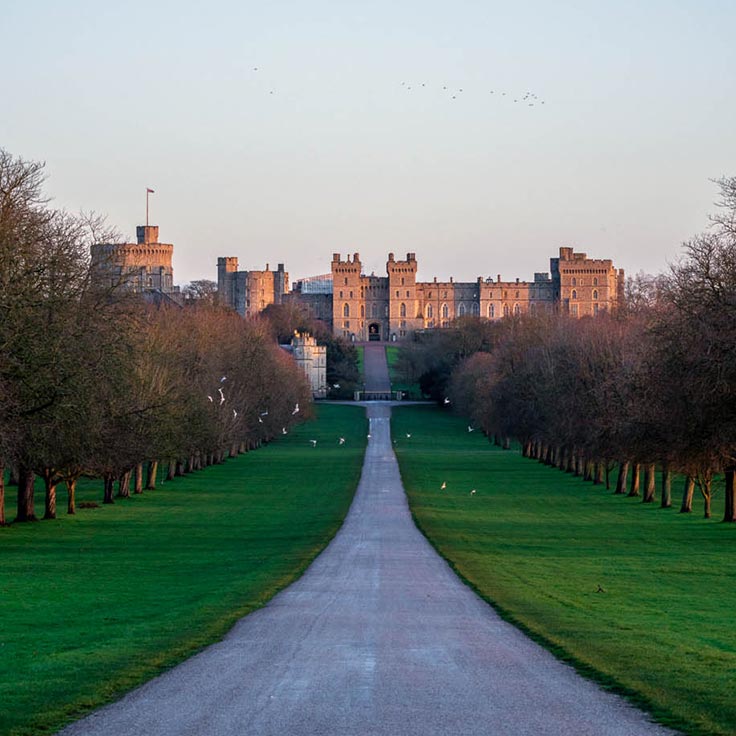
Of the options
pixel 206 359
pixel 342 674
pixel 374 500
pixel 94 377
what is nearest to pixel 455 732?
pixel 342 674

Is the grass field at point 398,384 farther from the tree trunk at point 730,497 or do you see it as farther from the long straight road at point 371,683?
the long straight road at point 371,683

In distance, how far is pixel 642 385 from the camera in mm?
37719

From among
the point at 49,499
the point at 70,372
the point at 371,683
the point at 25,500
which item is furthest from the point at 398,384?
the point at 371,683

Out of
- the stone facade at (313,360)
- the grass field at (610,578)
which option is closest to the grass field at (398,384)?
the stone facade at (313,360)

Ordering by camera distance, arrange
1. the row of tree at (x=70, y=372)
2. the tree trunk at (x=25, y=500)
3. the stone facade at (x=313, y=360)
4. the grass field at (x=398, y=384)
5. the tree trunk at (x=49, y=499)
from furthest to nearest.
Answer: the grass field at (x=398, y=384) → the stone facade at (x=313, y=360) → the tree trunk at (x=49, y=499) → the tree trunk at (x=25, y=500) → the row of tree at (x=70, y=372)

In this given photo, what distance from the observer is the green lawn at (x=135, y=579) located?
481 inches

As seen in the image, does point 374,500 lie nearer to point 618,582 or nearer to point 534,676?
point 618,582

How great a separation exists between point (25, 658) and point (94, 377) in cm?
1818

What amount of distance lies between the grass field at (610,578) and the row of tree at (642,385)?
6.87 feet

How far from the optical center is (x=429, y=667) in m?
12.3

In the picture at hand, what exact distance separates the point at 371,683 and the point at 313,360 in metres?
138

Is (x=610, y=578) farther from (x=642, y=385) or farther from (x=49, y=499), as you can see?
(x=49, y=499)

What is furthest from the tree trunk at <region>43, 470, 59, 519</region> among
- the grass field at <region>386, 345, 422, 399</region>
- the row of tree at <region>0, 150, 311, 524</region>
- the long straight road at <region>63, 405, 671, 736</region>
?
the grass field at <region>386, 345, 422, 399</region>

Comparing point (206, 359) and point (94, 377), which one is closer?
point (94, 377)
